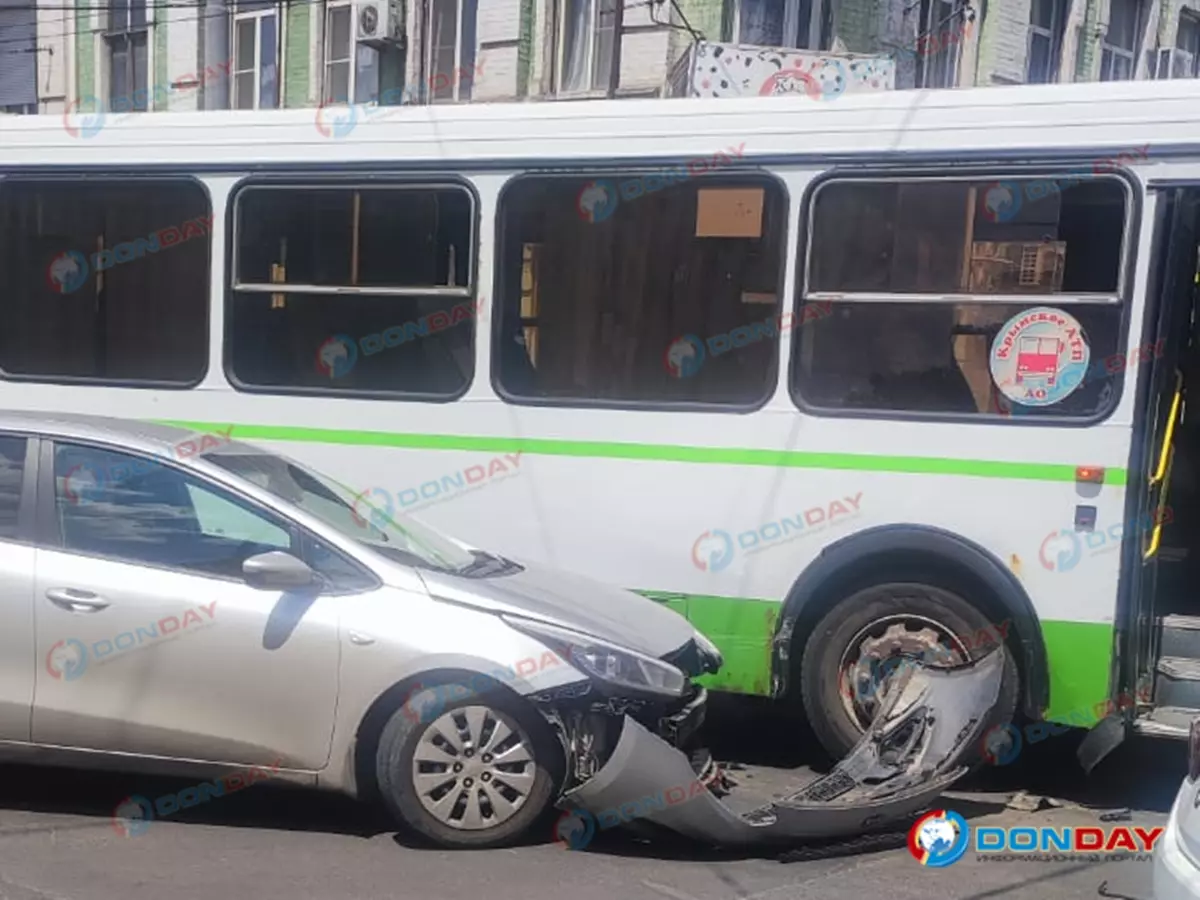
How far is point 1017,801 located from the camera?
5645 mm

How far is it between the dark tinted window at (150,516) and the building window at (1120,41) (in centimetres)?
1556

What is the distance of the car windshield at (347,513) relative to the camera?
5137 millimetres

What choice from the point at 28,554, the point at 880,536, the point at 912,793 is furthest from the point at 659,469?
the point at 28,554

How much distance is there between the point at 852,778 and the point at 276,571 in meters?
2.46

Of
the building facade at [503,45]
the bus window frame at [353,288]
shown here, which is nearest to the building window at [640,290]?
the bus window frame at [353,288]

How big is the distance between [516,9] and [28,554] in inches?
465

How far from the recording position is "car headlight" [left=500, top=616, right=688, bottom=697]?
187 inches

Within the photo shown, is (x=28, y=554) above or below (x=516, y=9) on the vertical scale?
below

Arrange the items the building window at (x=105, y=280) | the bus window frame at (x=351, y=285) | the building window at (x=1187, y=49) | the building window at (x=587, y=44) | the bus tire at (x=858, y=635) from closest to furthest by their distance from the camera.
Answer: the bus tire at (x=858, y=635) → the bus window frame at (x=351, y=285) → the building window at (x=105, y=280) → the building window at (x=587, y=44) → the building window at (x=1187, y=49)

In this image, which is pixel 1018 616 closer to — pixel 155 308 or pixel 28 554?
pixel 28 554

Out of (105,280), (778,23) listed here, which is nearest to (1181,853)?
(105,280)

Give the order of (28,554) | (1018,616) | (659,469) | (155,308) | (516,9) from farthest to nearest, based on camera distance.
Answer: (516,9)
(155,308)
(659,469)
(1018,616)
(28,554)

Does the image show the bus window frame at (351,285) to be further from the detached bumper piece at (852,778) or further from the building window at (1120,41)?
the building window at (1120,41)

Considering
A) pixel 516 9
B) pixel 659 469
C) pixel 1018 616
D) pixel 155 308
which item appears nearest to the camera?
pixel 1018 616
